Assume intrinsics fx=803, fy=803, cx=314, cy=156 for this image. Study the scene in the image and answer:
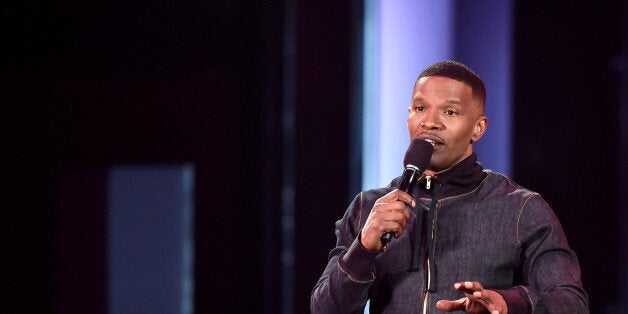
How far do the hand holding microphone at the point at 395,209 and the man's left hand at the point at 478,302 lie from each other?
15cm

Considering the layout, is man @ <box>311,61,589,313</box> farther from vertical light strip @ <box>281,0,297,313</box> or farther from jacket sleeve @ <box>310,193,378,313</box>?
vertical light strip @ <box>281,0,297,313</box>

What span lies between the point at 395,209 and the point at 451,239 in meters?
0.29

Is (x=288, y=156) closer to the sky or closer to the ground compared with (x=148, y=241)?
closer to the sky

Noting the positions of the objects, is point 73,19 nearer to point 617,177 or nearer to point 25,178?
point 25,178

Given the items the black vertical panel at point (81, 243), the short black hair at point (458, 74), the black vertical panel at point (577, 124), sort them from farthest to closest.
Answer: the black vertical panel at point (81, 243) < the black vertical panel at point (577, 124) < the short black hair at point (458, 74)

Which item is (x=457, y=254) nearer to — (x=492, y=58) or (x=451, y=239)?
(x=451, y=239)

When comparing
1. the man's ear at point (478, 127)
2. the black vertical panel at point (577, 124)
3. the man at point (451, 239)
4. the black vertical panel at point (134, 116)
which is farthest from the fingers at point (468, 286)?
the black vertical panel at point (134, 116)

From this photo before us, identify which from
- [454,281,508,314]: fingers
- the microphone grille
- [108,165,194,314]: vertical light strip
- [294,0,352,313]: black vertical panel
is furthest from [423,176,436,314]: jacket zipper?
[108,165,194,314]: vertical light strip

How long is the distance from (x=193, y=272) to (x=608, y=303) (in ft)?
5.90

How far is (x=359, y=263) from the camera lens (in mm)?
1574

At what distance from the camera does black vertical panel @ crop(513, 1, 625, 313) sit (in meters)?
2.33

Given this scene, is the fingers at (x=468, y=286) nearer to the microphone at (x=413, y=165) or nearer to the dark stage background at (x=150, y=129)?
the microphone at (x=413, y=165)

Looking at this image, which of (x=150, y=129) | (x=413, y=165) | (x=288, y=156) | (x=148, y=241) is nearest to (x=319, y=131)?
(x=288, y=156)

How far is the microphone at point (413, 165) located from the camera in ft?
5.02
